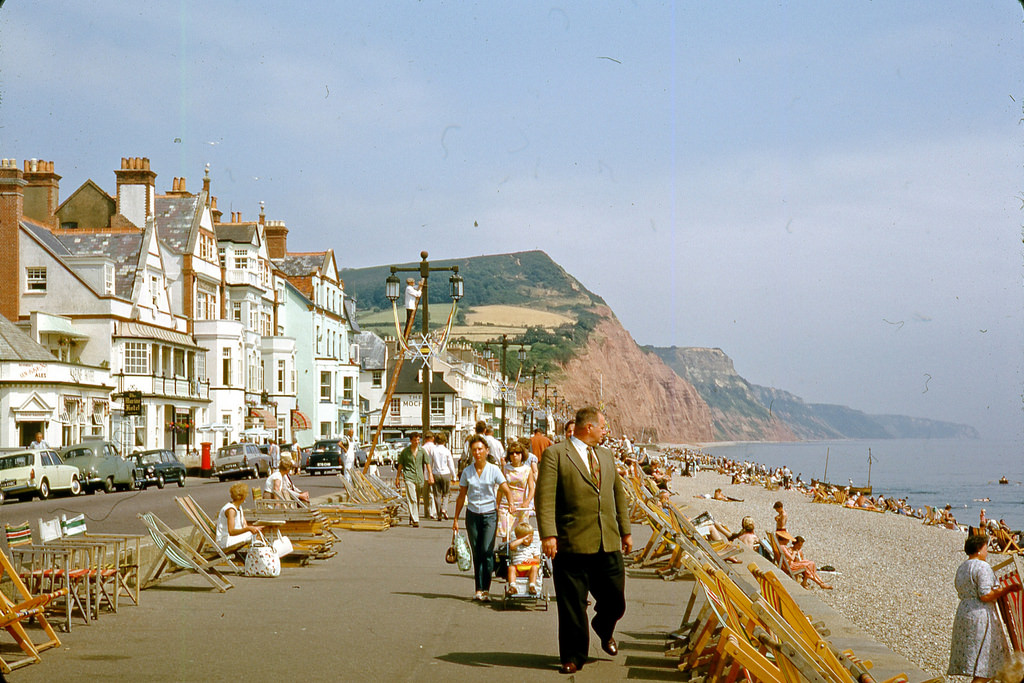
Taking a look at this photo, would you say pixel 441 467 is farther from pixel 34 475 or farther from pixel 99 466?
pixel 99 466

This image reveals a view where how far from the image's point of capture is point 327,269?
3012 inches

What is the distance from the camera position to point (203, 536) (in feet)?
40.8

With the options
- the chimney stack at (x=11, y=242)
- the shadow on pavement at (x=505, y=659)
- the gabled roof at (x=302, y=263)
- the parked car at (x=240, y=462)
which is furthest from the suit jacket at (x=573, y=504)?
the gabled roof at (x=302, y=263)

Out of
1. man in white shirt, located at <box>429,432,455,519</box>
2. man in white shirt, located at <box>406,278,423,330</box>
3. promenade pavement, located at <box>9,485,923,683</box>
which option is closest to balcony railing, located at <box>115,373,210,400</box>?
man in white shirt, located at <box>406,278,423,330</box>

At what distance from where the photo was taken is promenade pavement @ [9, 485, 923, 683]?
7.39 meters

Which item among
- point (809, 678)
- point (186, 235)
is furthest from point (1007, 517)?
point (809, 678)

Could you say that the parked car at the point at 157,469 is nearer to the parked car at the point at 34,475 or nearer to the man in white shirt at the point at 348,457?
the parked car at the point at 34,475

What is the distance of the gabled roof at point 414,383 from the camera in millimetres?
93375

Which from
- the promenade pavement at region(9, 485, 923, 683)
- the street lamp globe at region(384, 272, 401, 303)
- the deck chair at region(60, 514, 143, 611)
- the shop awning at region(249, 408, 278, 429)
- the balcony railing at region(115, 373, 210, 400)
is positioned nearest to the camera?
the promenade pavement at region(9, 485, 923, 683)

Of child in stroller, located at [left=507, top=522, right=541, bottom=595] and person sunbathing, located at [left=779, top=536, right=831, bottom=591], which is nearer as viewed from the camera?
child in stroller, located at [left=507, top=522, right=541, bottom=595]

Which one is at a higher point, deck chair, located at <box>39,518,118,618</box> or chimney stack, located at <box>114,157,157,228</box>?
chimney stack, located at <box>114,157,157,228</box>

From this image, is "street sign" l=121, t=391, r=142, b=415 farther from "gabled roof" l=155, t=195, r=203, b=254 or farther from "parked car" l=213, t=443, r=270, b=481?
"gabled roof" l=155, t=195, r=203, b=254

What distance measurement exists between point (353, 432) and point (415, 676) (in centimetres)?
7235

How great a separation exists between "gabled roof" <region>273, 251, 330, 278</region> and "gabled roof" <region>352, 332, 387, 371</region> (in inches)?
851
